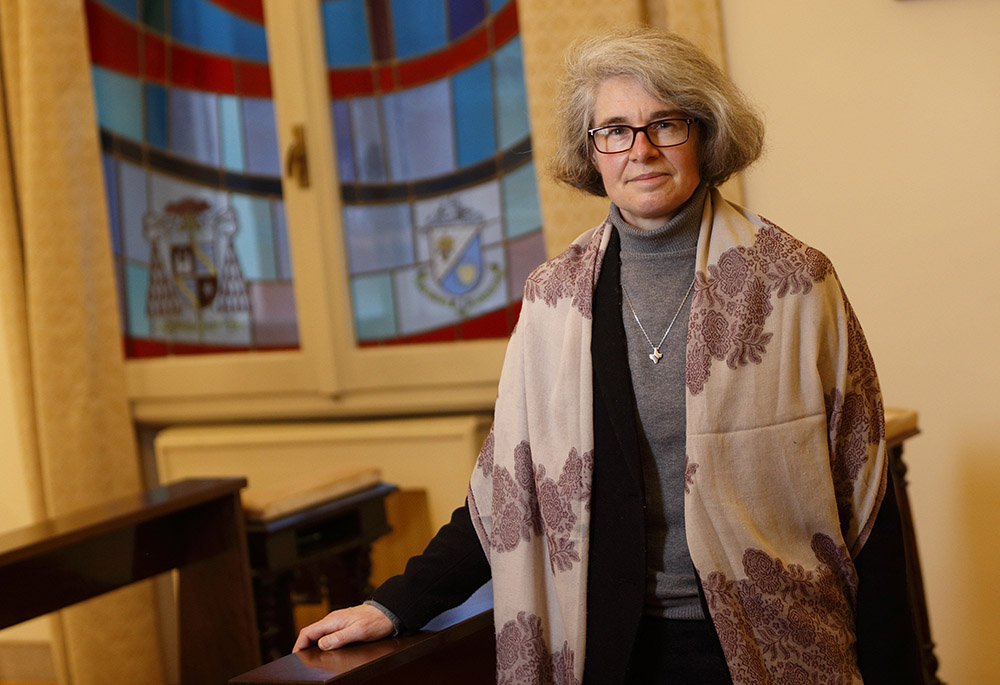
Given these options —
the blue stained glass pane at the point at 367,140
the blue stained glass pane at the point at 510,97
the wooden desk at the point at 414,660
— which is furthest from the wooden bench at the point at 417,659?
the blue stained glass pane at the point at 367,140

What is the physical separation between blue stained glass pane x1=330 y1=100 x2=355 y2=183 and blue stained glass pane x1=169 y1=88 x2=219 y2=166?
0.45 m

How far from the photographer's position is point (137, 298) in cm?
363

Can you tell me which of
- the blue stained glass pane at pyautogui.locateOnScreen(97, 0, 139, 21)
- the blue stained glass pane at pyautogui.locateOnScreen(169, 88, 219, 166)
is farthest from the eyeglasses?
the blue stained glass pane at pyautogui.locateOnScreen(97, 0, 139, 21)

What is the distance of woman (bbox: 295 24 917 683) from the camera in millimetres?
1276

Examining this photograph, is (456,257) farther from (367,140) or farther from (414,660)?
(414,660)

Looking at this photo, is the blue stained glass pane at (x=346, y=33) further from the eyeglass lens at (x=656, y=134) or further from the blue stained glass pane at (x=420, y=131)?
the eyeglass lens at (x=656, y=134)

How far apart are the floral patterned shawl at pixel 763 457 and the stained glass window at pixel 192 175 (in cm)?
228

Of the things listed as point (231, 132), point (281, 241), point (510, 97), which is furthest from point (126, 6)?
point (510, 97)

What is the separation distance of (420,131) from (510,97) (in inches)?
12.1

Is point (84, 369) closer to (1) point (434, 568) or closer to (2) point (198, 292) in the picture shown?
(2) point (198, 292)

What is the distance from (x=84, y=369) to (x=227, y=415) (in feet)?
1.51

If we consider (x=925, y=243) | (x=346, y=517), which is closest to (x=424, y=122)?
(x=346, y=517)

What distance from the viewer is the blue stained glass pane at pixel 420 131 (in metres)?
3.16

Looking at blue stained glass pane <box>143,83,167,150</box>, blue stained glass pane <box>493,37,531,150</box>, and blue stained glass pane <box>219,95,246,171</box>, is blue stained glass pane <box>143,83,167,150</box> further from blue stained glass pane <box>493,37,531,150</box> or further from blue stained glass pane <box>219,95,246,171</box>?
blue stained glass pane <box>493,37,531,150</box>
